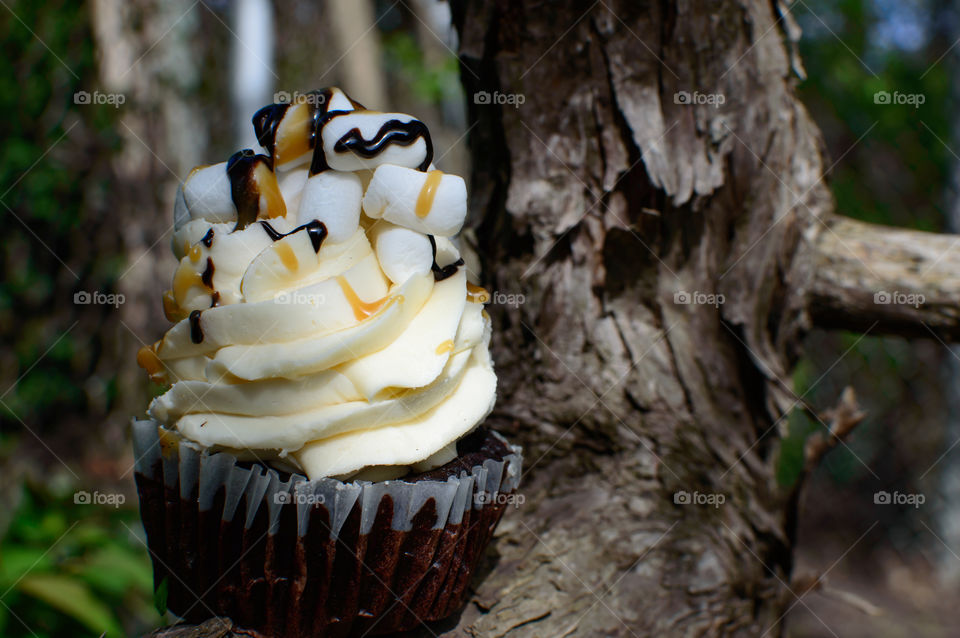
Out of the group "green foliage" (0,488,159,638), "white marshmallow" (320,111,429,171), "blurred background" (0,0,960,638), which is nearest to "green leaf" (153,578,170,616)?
"green foliage" (0,488,159,638)

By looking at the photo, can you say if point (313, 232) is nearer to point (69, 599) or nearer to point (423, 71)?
point (69, 599)

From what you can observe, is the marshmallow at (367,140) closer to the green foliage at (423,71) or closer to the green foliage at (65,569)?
the green foliage at (65,569)

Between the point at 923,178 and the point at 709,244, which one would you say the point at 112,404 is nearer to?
the point at 709,244

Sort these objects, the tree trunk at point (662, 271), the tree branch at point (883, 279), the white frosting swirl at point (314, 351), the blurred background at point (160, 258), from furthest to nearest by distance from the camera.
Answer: the blurred background at point (160, 258) < the tree branch at point (883, 279) < the tree trunk at point (662, 271) < the white frosting swirl at point (314, 351)

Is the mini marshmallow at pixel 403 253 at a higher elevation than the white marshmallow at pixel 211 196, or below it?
below

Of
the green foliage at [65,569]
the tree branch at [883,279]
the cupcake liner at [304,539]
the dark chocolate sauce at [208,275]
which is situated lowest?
the green foliage at [65,569]

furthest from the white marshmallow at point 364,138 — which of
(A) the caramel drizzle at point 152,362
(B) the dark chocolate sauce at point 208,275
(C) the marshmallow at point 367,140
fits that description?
(A) the caramel drizzle at point 152,362

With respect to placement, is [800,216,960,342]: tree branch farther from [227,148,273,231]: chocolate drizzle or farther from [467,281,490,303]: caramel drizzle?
[227,148,273,231]: chocolate drizzle
